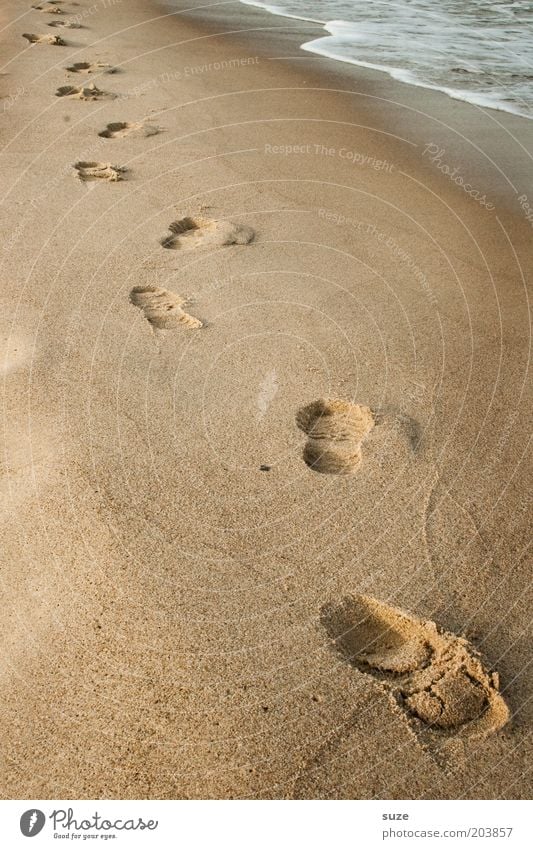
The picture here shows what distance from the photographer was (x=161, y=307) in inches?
195

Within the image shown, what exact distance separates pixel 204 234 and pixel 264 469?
2.64 m

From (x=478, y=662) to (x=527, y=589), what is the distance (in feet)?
1.54

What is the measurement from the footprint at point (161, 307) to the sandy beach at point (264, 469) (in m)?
0.02

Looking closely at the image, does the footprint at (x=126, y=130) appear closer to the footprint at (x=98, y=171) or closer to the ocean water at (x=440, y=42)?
the footprint at (x=98, y=171)

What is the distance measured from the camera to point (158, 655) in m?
2.89

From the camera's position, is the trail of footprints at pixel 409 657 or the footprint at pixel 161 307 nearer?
the trail of footprints at pixel 409 657

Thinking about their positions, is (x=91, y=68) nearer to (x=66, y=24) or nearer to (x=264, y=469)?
(x=66, y=24)

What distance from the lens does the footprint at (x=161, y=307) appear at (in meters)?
4.80

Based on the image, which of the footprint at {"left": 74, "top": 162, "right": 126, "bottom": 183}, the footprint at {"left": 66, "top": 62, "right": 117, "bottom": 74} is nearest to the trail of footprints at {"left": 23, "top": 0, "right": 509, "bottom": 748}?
the footprint at {"left": 74, "top": 162, "right": 126, "bottom": 183}

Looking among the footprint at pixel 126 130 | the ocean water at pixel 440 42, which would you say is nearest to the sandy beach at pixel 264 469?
the footprint at pixel 126 130

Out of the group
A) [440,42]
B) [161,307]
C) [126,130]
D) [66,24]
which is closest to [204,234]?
[161,307]

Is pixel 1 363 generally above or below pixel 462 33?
below
